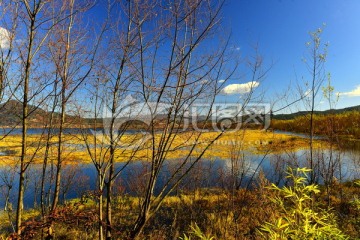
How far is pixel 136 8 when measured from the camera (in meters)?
3.18

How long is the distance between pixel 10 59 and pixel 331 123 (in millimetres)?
9088

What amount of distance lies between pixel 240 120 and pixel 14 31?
3524mm

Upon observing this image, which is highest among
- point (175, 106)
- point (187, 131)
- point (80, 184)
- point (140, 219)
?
point (175, 106)

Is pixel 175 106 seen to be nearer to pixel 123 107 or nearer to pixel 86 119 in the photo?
pixel 123 107

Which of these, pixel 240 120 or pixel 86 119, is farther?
pixel 86 119

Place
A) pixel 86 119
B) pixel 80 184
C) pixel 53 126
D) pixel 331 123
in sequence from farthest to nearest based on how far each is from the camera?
pixel 80 184, pixel 331 123, pixel 53 126, pixel 86 119

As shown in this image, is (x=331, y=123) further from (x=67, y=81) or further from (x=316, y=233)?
(x=67, y=81)

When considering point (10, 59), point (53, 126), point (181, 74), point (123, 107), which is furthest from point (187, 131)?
point (53, 126)

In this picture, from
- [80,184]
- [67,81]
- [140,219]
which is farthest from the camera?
[80,184]

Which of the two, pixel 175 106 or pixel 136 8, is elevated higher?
pixel 136 8

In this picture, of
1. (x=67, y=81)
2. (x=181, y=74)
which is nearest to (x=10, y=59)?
(x=67, y=81)

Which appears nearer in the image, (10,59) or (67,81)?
(10,59)

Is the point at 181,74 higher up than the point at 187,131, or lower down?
higher up

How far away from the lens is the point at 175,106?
3.10 meters
